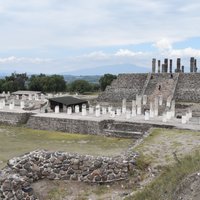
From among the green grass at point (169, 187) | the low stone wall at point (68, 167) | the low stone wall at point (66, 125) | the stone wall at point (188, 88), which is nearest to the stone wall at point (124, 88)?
the stone wall at point (188, 88)

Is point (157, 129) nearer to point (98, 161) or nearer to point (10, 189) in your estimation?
point (98, 161)

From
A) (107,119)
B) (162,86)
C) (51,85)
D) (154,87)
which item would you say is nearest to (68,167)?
(107,119)

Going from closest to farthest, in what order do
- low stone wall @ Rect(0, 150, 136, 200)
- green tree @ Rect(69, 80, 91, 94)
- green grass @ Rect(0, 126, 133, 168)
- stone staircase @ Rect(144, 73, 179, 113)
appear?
low stone wall @ Rect(0, 150, 136, 200), green grass @ Rect(0, 126, 133, 168), stone staircase @ Rect(144, 73, 179, 113), green tree @ Rect(69, 80, 91, 94)

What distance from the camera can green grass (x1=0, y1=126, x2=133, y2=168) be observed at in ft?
61.1

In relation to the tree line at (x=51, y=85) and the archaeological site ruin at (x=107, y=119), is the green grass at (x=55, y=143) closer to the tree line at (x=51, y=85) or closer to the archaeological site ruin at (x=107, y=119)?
the archaeological site ruin at (x=107, y=119)

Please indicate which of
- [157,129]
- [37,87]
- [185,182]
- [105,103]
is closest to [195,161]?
[185,182]

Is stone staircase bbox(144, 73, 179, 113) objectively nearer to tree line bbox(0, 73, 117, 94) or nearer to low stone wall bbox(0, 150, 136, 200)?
low stone wall bbox(0, 150, 136, 200)

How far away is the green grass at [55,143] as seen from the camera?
1863cm

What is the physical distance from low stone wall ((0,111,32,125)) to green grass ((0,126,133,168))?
250 centimetres

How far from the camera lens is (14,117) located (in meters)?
29.3

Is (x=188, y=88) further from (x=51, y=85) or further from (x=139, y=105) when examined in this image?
(x=51, y=85)

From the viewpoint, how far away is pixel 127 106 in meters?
32.6

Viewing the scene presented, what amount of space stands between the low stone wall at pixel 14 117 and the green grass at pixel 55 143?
250 centimetres

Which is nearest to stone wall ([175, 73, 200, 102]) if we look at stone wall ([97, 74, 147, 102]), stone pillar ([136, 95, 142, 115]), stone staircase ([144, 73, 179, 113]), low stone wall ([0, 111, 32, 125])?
stone staircase ([144, 73, 179, 113])
